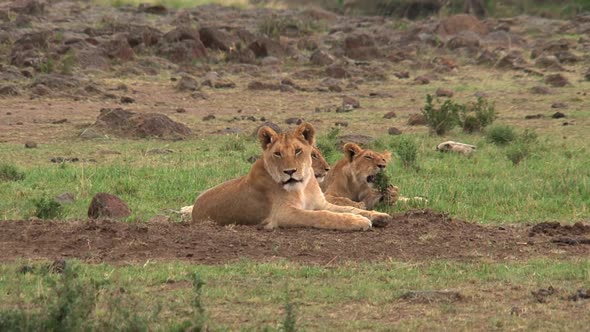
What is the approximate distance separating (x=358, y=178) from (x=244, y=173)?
265 cm

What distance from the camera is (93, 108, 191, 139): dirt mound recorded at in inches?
666

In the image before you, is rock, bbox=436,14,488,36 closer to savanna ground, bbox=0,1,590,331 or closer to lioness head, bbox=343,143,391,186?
savanna ground, bbox=0,1,590,331

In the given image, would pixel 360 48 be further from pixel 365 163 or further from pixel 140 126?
pixel 365 163

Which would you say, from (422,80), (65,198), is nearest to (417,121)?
(422,80)

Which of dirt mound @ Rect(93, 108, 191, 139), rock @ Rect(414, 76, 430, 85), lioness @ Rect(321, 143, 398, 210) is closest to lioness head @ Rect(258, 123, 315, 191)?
lioness @ Rect(321, 143, 398, 210)

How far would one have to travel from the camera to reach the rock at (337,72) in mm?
26344

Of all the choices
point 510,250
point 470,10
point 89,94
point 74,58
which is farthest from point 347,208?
point 470,10

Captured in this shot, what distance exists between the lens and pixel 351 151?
10.6 metres

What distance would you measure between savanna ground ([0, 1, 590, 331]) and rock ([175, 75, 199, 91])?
0.22 metres

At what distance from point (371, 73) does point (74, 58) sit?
6599 millimetres

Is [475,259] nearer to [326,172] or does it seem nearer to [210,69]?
[326,172]

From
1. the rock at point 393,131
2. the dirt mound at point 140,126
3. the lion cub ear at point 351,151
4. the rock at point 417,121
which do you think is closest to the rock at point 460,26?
the rock at point 417,121

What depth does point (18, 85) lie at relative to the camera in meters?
22.3

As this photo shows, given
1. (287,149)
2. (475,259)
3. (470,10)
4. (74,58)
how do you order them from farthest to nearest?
1. (470,10)
2. (74,58)
3. (287,149)
4. (475,259)
